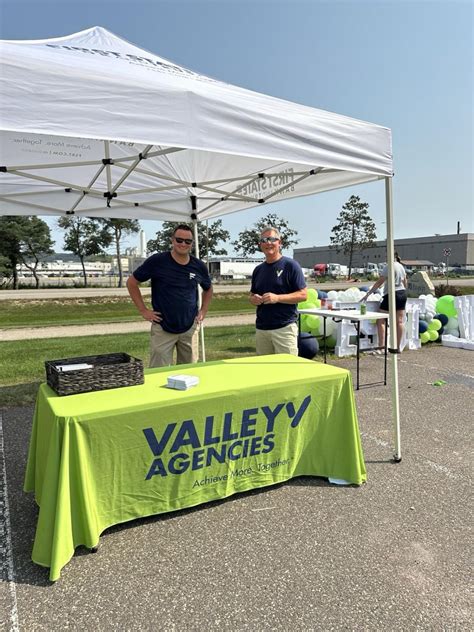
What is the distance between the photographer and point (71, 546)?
87.9 inches

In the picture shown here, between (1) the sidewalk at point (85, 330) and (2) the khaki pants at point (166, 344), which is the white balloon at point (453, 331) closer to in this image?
(1) the sidewalk at point (85, 330)

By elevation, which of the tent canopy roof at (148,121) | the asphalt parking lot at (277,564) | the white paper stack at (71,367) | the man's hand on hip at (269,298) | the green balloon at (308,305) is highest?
the tent canopy roof at (148,121)

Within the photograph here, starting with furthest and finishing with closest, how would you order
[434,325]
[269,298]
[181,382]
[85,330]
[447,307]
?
1. [85,330]
2. [447,307]
3. [434,325]
4. [269,298]
5. [181,382]

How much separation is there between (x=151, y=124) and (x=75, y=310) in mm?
17362

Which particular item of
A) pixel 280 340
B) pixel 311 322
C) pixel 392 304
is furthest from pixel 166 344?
pixel 311 322

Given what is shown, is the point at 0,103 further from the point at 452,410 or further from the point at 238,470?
the point at 452,410

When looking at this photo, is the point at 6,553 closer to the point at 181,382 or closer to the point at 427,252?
the point at 181,382

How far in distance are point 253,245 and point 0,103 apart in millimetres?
45667

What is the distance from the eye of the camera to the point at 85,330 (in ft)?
38.2

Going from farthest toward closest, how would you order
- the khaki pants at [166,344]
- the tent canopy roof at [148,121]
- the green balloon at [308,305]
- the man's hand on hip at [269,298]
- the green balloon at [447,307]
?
1. the green balloon at [447,307]
2. the green balloon at [308,305]
3. the khaki pants at [166,344]
4. the man's hand on hip at [269,298]
5. the tent canopy roof at [148,121]

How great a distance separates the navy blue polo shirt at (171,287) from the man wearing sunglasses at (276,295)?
579 mm

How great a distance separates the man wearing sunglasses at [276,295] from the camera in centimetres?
368

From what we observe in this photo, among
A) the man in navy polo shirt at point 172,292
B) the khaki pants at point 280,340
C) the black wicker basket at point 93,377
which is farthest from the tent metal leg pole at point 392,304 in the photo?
the black wicker basket at point 93,377

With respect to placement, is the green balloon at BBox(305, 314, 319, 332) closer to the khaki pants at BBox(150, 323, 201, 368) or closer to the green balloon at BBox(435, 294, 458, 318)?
the green balloon at BBox(435, 294, 458, 318)
